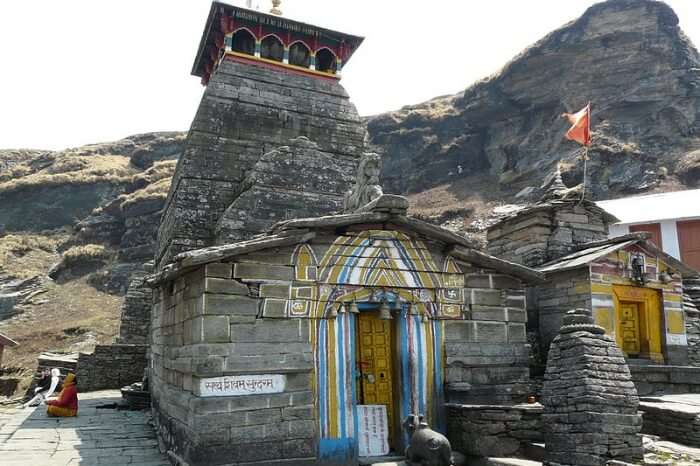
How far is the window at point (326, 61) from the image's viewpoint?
59.7 feet

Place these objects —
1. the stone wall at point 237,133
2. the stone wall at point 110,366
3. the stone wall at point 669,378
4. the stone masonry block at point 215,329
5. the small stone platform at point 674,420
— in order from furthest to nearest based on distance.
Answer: the stone wall at point 110,366
the stone wall at point 237,133
the stone wall at point 669,378
the small stone platform at point 674,420
the stone masonry block at point 215,329

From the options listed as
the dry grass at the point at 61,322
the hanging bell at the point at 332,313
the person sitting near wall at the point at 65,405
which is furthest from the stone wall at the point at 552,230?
the dry grass at the point at 61,322

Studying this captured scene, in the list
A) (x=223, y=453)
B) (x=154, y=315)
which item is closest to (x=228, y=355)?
(x=223, y=453)

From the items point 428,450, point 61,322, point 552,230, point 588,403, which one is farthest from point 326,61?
point 61,322

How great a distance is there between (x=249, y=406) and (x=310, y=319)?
1.51 m

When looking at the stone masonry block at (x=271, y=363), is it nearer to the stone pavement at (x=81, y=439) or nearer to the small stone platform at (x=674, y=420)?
the stone pavement at (x=81, y=439)

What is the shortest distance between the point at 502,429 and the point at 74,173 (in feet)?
169

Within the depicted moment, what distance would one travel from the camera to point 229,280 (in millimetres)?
7820

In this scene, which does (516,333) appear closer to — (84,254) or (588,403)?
(588,403)

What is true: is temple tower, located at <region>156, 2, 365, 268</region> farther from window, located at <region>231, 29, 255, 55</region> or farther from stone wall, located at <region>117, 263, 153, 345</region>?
stone wall, located at <region>117, 263, 153, 345</region>

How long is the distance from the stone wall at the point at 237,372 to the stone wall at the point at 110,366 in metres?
9.96

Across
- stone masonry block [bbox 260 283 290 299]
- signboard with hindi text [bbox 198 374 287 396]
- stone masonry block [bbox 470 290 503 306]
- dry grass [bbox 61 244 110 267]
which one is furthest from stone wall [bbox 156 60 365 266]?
dry grass [bbox 61 244 110 267]

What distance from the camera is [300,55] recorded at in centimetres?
1791

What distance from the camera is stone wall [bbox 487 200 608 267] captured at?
1325cm
